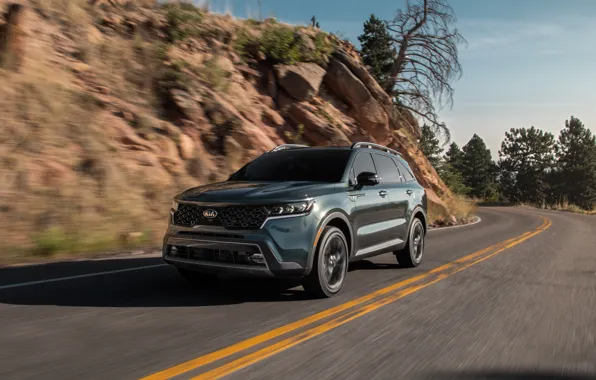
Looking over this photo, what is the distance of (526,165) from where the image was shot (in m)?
96.8

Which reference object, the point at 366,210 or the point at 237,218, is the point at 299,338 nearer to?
the point at 237,218

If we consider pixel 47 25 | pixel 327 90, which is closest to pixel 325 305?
pixel 47 25

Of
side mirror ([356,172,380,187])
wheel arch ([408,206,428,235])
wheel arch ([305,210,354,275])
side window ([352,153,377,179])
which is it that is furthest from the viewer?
wheel arch ([408,206,428,235])

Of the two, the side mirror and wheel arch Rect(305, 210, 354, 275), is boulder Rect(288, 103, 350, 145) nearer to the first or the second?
the side mirror

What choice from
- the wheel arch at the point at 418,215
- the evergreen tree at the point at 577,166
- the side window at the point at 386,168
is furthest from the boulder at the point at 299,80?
the evergreen tree at the point at 577,166

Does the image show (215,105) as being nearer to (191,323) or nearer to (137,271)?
(137,271)

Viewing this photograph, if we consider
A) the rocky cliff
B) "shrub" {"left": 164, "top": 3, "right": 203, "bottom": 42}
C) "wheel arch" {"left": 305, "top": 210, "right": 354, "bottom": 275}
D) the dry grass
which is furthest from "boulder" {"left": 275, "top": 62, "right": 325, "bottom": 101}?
"wheel arch" {"left": 305, "top": 210, "right": 354, "bottom": 275}

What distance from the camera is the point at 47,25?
14.9 metres

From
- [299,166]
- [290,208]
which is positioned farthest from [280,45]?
[290,208]

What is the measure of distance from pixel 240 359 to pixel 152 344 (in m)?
0.76

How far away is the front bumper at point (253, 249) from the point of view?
5602 millimetres

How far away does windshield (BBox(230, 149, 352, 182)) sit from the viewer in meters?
6.97

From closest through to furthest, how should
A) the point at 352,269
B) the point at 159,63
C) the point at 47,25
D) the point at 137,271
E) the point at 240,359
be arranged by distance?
the point at 240,359
the point at 137,271
the point at 352,269
the point at 47,25
the point at 159,63

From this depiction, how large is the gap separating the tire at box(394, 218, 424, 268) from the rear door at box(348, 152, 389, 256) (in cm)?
112
